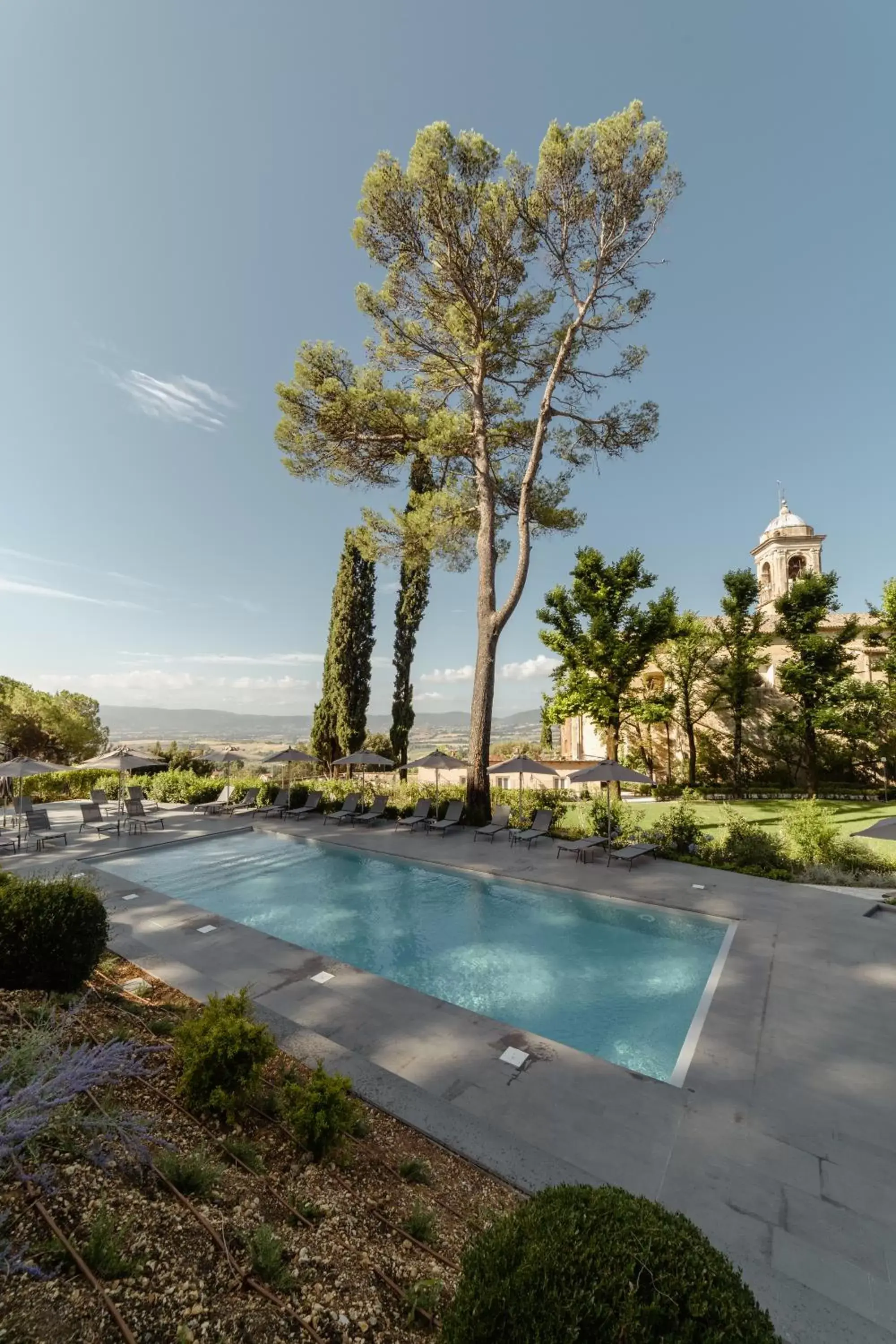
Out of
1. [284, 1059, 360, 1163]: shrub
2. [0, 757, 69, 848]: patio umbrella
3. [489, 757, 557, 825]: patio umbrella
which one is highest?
[489, 757, 557, 825]: patio umbrella

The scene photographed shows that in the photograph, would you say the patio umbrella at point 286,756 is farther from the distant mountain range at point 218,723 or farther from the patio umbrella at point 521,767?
the distant mountain range at point 218,723

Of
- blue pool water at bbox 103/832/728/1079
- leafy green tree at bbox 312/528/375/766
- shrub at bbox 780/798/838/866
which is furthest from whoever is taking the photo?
leafy green tree at bbox 312/528/375/766

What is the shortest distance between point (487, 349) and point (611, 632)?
971cm

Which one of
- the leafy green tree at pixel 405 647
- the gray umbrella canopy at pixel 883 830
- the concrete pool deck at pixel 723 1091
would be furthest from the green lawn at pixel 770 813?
the leafy green tree at pixel 405 647

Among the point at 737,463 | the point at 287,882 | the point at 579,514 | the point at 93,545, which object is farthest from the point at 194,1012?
the point at 93,545

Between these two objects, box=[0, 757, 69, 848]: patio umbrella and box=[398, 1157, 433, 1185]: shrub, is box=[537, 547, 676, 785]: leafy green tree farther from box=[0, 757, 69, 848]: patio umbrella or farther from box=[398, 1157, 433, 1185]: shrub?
box=[398, 1157, 433, 1185]: shrub

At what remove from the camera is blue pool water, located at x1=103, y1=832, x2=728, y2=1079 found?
6.18 meters

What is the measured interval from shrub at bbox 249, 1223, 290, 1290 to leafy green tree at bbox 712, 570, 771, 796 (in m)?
22.4

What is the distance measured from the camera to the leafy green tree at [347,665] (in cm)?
2516

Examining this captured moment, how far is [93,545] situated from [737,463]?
31.1 meters

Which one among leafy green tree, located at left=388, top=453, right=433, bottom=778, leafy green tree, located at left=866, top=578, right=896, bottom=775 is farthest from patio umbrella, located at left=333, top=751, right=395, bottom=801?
leafy green tree, located at left=866, top=578, right=896, bottom=775

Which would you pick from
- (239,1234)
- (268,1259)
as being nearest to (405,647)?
(239,1234)

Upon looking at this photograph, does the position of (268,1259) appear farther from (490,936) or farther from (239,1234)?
(490,936)

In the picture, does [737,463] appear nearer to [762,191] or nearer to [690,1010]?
[762,191]
